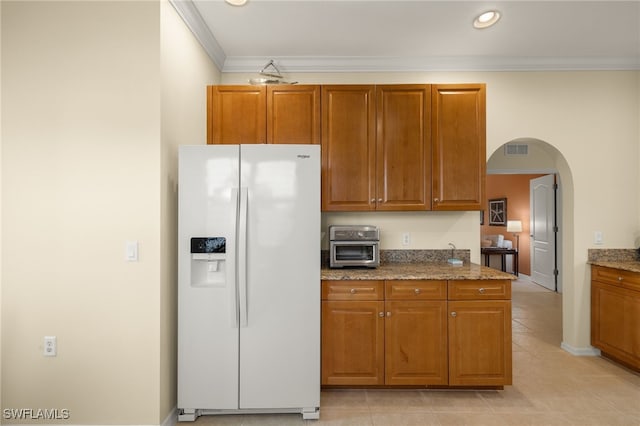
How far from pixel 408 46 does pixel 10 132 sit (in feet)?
9.76

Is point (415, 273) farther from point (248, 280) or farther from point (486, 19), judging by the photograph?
point (486, 19)

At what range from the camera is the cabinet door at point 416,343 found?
263 cm

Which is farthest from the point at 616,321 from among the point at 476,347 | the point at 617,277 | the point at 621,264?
the point at 476,347

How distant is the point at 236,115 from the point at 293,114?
48cm

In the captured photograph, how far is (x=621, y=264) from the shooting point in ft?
10.4

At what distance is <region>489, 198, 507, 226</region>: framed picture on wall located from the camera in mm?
8258

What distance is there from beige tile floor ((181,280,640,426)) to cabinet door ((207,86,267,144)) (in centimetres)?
213

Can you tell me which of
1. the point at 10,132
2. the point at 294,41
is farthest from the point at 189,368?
the point at 294,41

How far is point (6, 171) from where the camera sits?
2150 millimetres

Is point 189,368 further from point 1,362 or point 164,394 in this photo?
point 1,362

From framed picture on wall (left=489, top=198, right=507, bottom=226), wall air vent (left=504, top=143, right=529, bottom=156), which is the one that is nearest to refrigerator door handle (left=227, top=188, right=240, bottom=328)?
wall air vent (left=504, top=143, right=529, bottom=156)

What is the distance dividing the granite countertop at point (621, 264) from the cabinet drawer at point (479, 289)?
123 centimetres

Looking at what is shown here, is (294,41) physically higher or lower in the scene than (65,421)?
A: higher

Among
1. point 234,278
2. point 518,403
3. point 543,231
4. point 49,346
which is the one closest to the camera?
point 49,346
